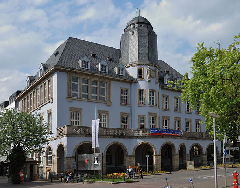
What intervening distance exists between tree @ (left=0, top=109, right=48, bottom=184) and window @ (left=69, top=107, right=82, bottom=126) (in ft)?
14.5

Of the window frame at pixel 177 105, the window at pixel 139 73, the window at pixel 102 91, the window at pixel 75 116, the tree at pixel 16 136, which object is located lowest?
the tree at pixel 16 136

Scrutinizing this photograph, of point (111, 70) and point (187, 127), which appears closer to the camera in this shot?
point (111, 70)

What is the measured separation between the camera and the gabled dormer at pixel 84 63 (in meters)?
42.4

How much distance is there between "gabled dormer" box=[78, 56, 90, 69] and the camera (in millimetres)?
42375

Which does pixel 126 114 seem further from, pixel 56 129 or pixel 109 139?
pixel 56 129

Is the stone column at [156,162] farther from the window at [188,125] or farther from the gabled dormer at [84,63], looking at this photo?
the gabled dormer at [84,63]

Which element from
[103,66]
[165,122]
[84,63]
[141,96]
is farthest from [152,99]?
[84,63]

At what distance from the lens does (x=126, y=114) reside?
46.0 meters

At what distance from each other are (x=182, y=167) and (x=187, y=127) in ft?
25.6

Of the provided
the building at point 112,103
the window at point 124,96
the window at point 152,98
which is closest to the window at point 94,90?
the building at point 112,103

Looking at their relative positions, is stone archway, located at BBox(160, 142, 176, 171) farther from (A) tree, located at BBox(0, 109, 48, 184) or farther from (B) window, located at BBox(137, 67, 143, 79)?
(A) tree, located at BBox(0, 109, 48, 184)

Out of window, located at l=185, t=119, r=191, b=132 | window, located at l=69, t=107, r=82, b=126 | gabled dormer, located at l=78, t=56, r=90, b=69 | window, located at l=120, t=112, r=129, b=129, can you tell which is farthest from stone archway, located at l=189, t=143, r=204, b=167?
gabled dormer, located at l=78, t=56, r=90, b=69

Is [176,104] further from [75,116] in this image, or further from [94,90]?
[75,116]

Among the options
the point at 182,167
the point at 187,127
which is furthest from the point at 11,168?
the point at 187,127
